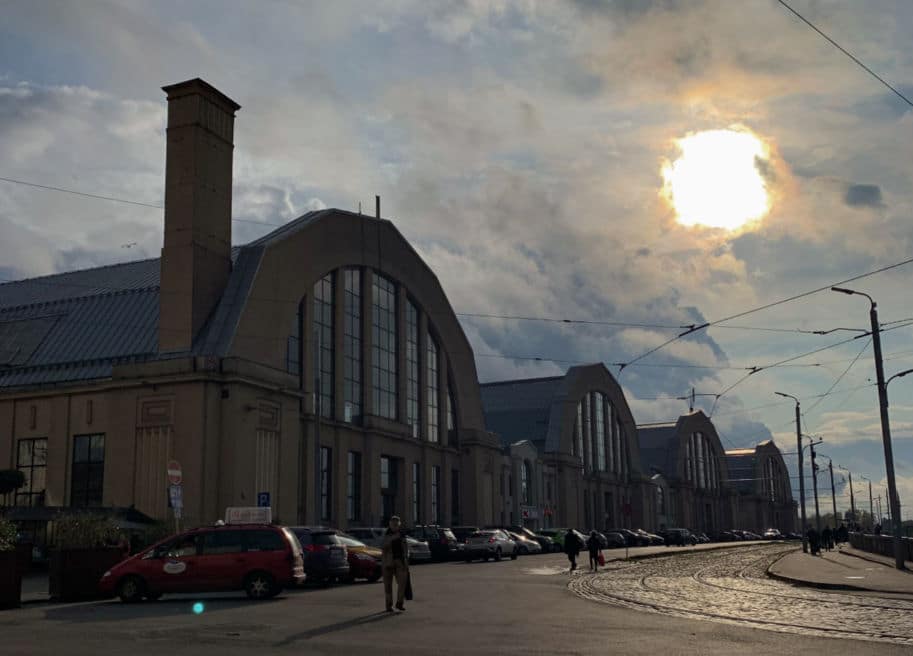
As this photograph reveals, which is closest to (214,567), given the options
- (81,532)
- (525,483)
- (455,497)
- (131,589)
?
(131,589)

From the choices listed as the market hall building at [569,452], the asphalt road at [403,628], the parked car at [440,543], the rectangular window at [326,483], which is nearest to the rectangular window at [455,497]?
the market hall building at [569,452]

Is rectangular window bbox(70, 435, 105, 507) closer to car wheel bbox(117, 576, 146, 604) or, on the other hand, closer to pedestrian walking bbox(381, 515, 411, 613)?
car wheel bbox(117, 576, 146, 604)

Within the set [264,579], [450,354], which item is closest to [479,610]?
[264,579]

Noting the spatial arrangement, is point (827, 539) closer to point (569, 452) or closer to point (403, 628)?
point (569, 452)

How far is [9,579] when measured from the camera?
70.0 ft

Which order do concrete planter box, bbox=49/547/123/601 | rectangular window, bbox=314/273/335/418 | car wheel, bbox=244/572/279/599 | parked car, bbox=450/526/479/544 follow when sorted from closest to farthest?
car wheel, bbox=244/572/279/599 < concrete planter box, bbox=49/547/123/601 < parked car, bbox=450/526/479/544 < rectangular window, bbox=314/273/335/418

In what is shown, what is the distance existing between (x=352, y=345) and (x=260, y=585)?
33520 millimetres

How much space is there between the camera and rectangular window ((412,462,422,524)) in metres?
60.8

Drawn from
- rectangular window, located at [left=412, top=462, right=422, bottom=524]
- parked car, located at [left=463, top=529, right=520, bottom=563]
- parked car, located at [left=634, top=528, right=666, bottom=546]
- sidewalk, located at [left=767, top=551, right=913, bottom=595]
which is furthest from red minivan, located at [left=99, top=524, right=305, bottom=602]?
parked car, located at [left=634, top=528, right=666, bottom=546]

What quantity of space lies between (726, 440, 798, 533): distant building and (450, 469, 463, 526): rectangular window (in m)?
90.3

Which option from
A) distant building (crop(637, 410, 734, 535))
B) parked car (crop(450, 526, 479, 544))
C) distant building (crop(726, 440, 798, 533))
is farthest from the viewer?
distant building (crop(726, 440, 798, 533))

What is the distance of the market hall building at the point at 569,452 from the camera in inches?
3187

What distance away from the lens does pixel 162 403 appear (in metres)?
41.4

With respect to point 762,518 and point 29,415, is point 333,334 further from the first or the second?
point 762,518
